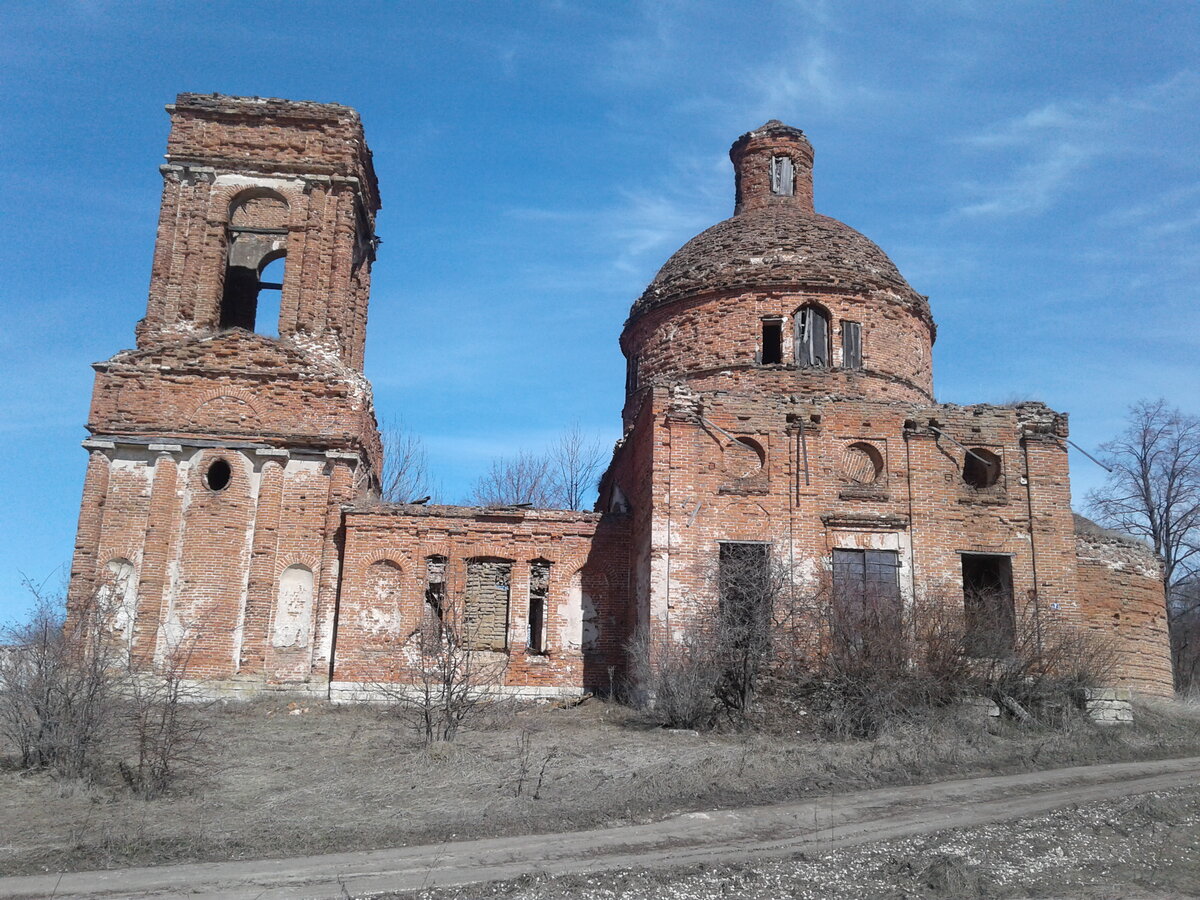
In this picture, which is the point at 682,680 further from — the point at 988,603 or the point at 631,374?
the point at 631,374

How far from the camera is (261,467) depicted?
19828 millimetres

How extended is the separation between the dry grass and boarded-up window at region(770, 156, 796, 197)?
1388 centimetres

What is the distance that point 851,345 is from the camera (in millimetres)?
21953

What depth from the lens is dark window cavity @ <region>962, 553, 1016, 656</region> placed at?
52.8ft

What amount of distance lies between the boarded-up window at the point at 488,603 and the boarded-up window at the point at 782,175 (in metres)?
11.3

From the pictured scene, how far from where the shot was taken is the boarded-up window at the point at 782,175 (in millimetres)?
25516

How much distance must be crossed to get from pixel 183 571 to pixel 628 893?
12385 mm

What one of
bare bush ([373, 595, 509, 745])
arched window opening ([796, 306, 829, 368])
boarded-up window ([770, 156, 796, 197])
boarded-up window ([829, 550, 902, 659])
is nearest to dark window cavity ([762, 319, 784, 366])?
arched window opening ([796, 306, 829, 368])

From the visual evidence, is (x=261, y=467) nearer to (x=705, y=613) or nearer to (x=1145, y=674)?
(x=705, y=613)

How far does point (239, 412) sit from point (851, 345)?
38.5 feet

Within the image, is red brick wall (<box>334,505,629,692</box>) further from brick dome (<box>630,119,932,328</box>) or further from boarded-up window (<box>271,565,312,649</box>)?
brick dome (<box>630,119,932,328</box>)

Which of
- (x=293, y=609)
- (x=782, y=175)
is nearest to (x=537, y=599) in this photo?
(x=293, y=609)

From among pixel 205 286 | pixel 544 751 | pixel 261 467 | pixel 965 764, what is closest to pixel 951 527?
pixel 965 764

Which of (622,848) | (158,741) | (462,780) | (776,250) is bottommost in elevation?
(622,848)
